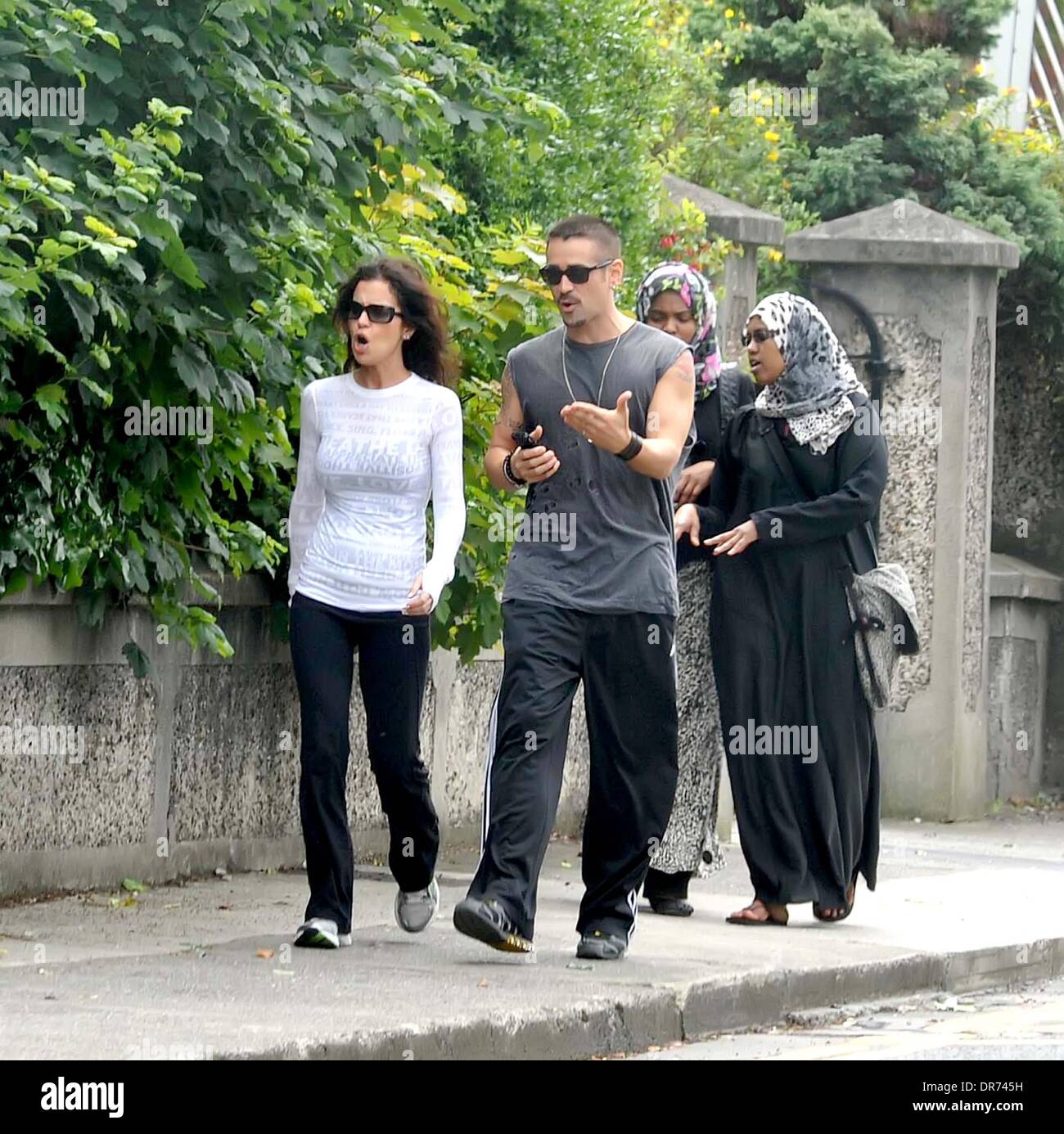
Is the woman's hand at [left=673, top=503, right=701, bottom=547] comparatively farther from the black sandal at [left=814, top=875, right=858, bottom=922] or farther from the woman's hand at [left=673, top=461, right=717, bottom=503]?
the black sandal at [left=814, top=875, right=858, bottom=922]

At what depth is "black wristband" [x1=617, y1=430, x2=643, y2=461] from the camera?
6422mm

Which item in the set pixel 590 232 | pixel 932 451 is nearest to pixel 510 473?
pixel 590 232

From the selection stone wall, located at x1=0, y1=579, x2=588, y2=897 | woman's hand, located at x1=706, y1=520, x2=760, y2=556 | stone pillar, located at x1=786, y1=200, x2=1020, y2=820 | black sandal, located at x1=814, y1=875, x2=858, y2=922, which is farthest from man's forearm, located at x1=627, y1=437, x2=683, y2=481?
stone pillar, located at x1=786, y1=200, x2=1020, y2=820

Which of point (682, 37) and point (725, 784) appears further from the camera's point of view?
point (682, 37)

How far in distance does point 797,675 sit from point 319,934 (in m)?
2.05

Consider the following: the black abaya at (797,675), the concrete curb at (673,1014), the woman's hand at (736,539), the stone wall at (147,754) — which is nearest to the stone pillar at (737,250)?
the stone wall at (147,754)

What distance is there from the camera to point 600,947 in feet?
22.0

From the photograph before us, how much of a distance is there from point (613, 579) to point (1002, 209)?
9585 millimetres

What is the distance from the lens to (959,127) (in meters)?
16.2

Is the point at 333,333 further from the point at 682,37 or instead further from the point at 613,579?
the point at 682,37

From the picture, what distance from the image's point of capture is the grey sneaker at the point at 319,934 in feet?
21.9

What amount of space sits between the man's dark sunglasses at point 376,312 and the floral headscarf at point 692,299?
1255 millimetres

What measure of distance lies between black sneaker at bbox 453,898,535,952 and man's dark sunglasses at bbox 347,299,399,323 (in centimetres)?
166
